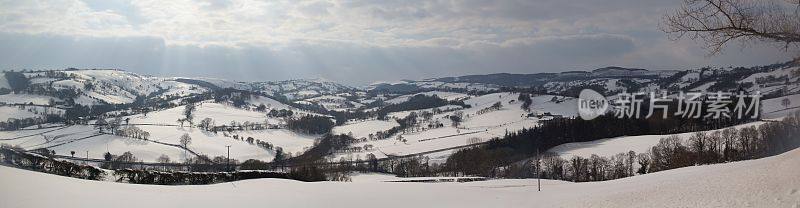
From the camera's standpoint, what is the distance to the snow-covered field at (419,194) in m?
11.4

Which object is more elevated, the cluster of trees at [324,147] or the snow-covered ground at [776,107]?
the snow-covered ground at [776,107]

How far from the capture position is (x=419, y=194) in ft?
74.8

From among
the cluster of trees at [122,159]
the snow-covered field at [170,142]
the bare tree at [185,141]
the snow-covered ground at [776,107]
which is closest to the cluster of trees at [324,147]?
the snow-covered field at [170,142]

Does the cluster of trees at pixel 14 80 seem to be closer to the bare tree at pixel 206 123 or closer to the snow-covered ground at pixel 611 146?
the snow-covered ground at pixel 611 146

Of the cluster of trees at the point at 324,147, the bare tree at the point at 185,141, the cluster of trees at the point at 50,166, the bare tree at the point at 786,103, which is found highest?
the bare tree at the point at 786,103

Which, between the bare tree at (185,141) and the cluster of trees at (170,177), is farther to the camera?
the bare tree at (185,141)

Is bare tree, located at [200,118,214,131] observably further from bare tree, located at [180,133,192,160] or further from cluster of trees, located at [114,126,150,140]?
bare tree, located at [180,133,192,160]

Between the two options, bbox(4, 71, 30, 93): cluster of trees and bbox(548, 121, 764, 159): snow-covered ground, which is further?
bbox(548, 121, 764, 159): snow-covered ground

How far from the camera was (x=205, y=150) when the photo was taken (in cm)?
14112

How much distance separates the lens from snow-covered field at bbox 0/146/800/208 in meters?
11.4

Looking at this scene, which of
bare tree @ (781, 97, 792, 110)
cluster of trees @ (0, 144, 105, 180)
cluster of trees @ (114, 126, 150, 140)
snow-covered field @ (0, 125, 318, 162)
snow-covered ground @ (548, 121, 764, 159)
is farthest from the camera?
cluster of trees @ (114, 126, 150, 140)

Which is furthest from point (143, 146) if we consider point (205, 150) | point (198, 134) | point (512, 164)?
point (512, 164)

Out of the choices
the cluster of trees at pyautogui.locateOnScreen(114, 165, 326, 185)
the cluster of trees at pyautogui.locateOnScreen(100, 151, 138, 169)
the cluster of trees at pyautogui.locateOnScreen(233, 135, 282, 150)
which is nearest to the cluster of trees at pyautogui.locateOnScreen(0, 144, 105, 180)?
the cluster of trees at pyautogui.locateOnScreen(114, 165, 326, 185)

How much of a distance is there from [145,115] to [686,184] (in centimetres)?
21045
